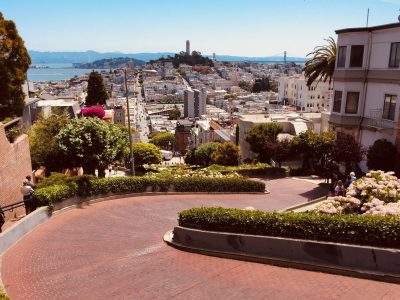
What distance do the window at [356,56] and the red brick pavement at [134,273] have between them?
1581cm

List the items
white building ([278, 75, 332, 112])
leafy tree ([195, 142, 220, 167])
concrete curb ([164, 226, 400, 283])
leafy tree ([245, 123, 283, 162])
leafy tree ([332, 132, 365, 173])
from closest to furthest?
concrete curb ([164, 226, 400, 283]) → leafy tree ([332, 132, 365, 173]) → leafy tree ([245, 123, 283, 162]) → leafy tree ([195, 142, 220, 167]) → white building ([278, 75, 332, 112])

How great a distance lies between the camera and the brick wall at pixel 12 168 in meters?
15.0

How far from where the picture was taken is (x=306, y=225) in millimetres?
9531

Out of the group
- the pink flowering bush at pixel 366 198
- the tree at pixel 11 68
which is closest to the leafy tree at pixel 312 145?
the pink flowering bush at pixel 366 198

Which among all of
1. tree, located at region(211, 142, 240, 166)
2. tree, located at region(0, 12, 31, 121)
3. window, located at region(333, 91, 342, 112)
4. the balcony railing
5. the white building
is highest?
tree, located at region(0, 12, 31, 121)

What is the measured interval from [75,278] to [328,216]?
625 cm

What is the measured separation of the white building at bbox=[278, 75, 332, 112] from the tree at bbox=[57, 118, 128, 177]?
124370mm

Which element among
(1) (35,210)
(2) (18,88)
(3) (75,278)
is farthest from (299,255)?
(2) (18,88)

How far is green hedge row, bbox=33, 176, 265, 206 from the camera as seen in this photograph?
1556cm

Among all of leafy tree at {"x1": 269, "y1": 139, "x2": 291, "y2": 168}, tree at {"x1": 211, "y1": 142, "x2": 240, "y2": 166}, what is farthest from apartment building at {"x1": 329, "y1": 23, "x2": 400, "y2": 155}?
tree at {"x1": 211, "y1": 142, "x2": 240, "y2": 166}

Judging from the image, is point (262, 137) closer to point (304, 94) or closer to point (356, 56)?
point (356, 56)

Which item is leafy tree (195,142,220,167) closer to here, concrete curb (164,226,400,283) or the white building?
concrete curb (164,226,400,283)

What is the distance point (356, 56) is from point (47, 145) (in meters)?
19.6

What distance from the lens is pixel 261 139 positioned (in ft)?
110
